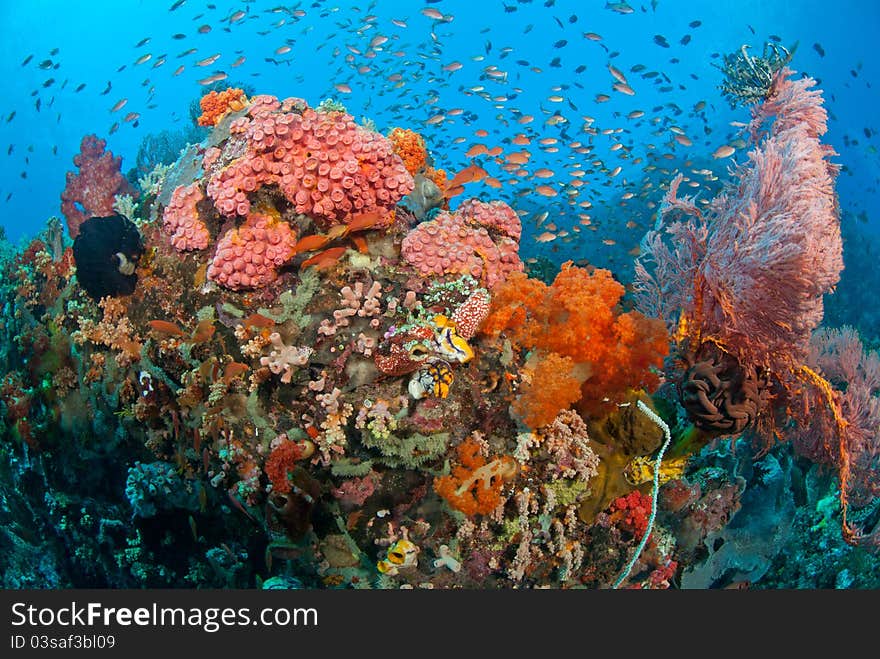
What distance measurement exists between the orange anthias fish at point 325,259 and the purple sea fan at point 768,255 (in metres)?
3.18

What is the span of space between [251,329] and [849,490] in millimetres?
6554

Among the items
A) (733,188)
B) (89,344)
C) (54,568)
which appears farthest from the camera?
(54,568)

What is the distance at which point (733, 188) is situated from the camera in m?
4.38

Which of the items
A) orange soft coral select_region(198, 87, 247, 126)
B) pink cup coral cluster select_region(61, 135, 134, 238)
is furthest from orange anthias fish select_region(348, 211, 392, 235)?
pink cup coral cluster select_region(61, 135, 134, 238)

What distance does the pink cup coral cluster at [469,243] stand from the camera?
14.8 feet

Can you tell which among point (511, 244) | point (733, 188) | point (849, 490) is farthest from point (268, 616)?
point (849, 490)

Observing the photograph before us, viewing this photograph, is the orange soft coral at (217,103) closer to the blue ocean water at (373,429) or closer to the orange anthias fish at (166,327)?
the blue ocean water at (373,429)

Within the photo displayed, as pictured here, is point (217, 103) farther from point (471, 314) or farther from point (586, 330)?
point (586, 330)

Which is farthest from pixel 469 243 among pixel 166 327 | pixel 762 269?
pixel 166 327

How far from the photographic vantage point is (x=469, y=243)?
4789mm

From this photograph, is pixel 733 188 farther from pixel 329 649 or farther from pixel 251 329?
pixel 329 649

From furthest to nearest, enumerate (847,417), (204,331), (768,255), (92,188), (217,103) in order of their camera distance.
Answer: (92,188) < (217,103) < (204,331) < (847,417) < (768,255)

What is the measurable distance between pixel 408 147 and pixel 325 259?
112 inches

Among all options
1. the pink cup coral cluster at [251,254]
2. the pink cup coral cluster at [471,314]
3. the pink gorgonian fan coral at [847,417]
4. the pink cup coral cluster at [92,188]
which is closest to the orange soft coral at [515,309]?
the pink cup coral cluster at [471,314]
